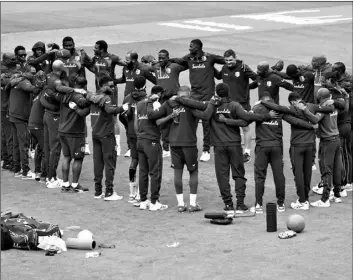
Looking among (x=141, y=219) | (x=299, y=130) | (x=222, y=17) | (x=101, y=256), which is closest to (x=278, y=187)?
(x=299, y=130)

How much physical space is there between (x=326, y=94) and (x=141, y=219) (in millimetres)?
4230

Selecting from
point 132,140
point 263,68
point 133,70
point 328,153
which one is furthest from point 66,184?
point 328,153

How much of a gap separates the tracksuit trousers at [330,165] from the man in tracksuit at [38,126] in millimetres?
5977

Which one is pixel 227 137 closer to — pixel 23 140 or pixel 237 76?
pixel 237 76

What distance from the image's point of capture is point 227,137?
19641 mm

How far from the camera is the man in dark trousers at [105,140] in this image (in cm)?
2061

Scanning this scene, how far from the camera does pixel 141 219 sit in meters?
19.6

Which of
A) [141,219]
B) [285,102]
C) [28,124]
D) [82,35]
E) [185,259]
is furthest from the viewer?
[82,35]

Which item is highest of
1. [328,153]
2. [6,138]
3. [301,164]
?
[328,153]

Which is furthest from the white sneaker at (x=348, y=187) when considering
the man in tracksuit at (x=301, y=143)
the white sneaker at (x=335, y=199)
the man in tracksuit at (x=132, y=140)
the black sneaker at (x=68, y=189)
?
the black sneaker at (x=68, y=189)

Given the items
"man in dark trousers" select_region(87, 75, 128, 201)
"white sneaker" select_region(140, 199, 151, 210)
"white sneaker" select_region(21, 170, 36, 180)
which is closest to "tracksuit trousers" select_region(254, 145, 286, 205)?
"white sneaker" select_region(140, 199, 151, 210)

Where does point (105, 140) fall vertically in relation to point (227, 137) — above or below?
below

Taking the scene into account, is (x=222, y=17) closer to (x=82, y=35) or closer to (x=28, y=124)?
(x=82, y=35)

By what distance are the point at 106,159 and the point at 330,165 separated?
4.35 meters
